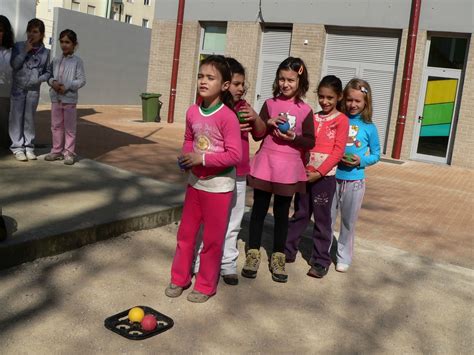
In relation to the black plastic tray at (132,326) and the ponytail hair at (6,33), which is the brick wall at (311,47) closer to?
the ponytail hair at (6,33)

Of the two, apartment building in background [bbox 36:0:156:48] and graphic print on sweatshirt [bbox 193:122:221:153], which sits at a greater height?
apartment building in background [bbox 36:0:156:48]

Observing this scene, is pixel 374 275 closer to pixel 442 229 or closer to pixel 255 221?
pixel 255 221

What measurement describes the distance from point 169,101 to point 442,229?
12.5m

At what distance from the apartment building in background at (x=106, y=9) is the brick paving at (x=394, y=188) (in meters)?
27.5

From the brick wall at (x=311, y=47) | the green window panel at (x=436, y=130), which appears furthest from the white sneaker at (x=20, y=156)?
the green window panel at (x=436, y=130)

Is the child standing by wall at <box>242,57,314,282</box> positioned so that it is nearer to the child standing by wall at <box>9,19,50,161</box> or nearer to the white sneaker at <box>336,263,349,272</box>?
the white sneaker at <box>336,263,349,272</box>

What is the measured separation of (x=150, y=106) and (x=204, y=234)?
46.5 ft

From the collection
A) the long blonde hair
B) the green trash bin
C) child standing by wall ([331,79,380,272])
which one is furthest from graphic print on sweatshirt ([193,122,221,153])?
the green trash bin

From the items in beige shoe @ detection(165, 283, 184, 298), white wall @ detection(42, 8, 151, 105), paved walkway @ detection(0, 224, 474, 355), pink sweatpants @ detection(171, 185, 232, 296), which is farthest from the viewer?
white wall @ detection(42, 8, 151, 105)

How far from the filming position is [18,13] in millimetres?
7441

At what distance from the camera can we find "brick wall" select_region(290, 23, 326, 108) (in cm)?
1542

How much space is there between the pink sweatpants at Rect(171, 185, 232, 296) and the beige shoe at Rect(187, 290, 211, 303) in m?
0.03

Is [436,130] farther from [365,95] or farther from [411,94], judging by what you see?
[365,95]

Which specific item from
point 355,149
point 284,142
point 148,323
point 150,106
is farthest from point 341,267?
point 150,106
